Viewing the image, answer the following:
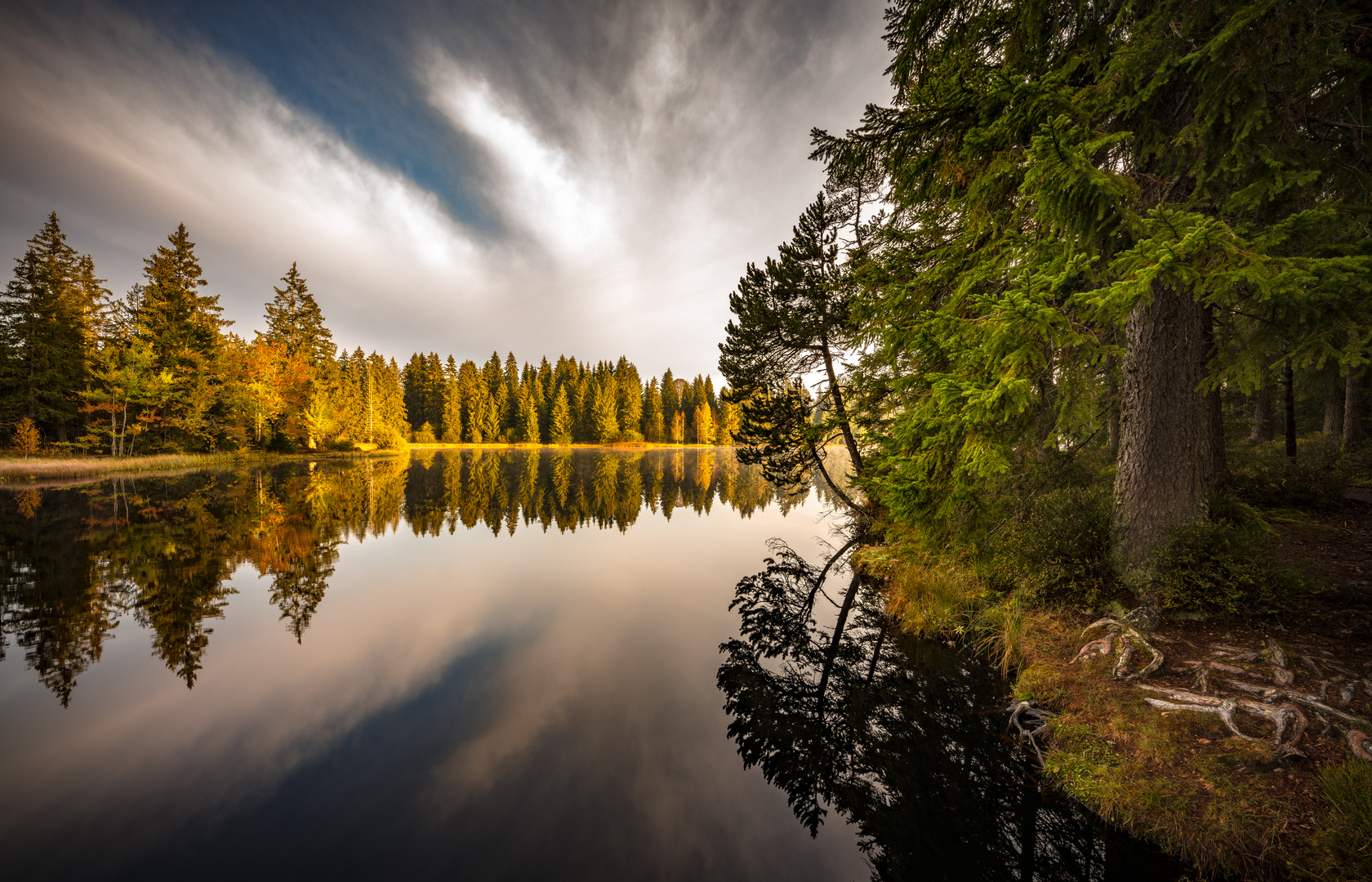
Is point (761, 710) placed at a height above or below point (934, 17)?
below

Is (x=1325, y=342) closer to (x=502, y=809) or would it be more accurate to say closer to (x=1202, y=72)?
(x=1202, y=72)

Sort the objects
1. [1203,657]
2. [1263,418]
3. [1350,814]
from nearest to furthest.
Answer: [1350,814], [1203,657], [1263,418]

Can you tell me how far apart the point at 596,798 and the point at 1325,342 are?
29.3ft

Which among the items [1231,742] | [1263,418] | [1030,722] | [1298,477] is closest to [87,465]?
[1030,722]

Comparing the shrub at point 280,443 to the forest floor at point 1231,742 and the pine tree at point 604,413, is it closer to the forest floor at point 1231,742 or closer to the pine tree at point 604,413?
the pine tree at point 604,413

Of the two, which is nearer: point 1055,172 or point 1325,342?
point 1055,172

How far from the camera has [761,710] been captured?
602 centimetres

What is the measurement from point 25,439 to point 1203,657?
157 ft

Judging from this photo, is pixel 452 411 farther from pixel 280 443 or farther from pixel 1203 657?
pixel 1203 657

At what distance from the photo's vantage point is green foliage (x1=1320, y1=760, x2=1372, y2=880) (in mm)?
2629

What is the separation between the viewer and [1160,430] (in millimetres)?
5473

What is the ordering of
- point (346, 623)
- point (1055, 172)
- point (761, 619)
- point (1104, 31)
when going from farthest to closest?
1. point (761, 619)
2. point (346, 623)
3. point (1104, 31)
4. point (1055, 172)

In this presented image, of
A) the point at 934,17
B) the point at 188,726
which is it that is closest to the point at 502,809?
the point at 188,726

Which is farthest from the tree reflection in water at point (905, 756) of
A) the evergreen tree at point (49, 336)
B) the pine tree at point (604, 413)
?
the pine tree at point (604, 413)
